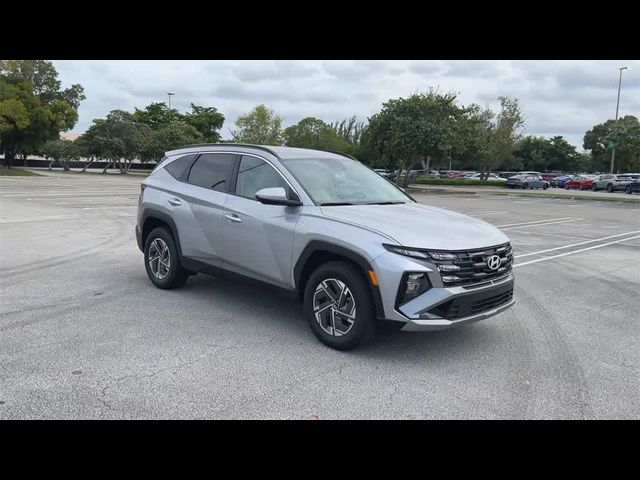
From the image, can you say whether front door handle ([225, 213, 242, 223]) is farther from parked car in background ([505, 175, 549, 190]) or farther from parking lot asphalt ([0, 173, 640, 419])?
parked car in background ([505, 175, 549, 190])

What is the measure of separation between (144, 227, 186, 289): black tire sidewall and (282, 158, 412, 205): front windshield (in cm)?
191

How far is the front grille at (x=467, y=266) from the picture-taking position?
4.22 metres

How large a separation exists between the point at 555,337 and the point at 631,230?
12888 mm

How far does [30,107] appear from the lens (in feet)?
159

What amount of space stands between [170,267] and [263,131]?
174 ft

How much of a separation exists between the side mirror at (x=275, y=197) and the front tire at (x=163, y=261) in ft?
6.15

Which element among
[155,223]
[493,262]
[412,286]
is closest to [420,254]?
[412,286]

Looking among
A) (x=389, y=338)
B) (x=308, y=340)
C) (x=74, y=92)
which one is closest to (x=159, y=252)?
(x=308, y=340)

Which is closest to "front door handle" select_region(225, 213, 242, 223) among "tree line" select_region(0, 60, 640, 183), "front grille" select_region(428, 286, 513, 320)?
"front grille" select_region(428, 286, 513, 320)

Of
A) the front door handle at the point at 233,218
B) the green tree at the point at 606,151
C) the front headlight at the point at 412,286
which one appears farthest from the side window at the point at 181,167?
the green tree at the point at 606,151

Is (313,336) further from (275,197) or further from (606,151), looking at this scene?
Answer: (606,151)

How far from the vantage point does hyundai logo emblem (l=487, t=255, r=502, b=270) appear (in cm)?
452

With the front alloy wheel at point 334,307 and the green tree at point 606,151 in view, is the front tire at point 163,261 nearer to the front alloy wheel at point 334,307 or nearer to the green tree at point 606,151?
the front alloy wheel at point 334,307
